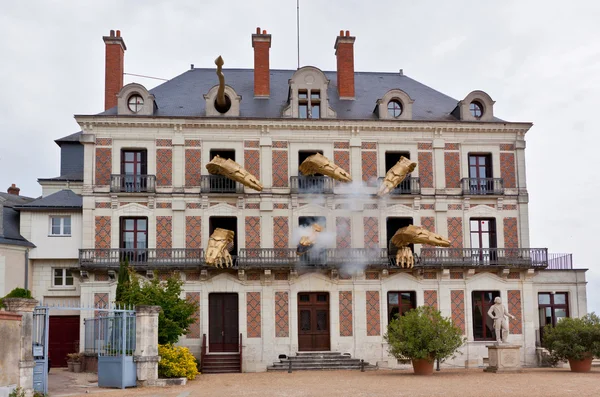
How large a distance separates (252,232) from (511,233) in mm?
10291

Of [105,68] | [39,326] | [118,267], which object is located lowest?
[39,326]

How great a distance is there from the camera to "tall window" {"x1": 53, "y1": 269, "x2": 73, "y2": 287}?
3008 cm

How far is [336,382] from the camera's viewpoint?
21688mm

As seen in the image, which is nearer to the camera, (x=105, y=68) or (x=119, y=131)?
(x=119, y=131)

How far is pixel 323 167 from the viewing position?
2894cm

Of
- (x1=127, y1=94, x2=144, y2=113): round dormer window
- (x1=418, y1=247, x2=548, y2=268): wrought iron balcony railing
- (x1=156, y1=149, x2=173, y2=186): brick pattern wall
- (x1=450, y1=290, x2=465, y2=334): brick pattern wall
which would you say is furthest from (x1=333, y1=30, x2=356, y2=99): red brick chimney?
(x1=450, y1=290, x2=465, y2=334): brick pattern wall

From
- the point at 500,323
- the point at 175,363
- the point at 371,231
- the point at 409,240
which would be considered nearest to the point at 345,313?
the point at 371,231

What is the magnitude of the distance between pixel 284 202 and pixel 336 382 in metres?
9.76

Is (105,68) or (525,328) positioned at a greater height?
(105,68)

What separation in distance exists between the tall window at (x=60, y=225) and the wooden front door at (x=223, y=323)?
20.4 ft

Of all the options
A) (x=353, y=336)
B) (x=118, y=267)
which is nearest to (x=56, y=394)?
(x=118, y=267)

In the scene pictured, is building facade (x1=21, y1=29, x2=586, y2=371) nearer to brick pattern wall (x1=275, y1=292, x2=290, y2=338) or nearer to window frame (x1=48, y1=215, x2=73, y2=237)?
brick pattern wall (x1=275, y1=292, x2=290, y2=338)

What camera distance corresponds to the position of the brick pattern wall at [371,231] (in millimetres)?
30047

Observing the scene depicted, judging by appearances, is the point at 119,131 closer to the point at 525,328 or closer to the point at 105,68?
the point at 105,68
